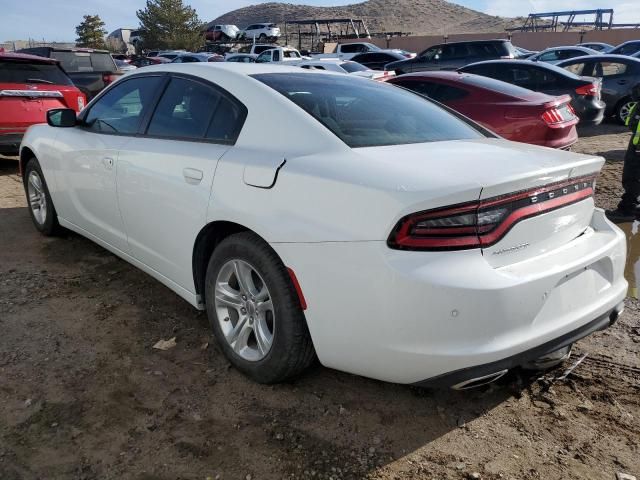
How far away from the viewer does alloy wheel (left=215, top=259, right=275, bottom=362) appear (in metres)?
2.66

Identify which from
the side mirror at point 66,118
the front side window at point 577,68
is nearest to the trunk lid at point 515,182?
the side mirror at point 66,118

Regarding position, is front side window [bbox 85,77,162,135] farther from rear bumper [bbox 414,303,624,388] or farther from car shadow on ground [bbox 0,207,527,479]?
rear bumper [bbox 414,303,624,388]

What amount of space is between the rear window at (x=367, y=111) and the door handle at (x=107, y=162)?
3.94 ft

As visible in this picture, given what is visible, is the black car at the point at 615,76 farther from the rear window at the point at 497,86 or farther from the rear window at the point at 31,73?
the rear window at the point at 31,73

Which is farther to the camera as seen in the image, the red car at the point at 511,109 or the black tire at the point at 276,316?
the red car at the point at 511,109

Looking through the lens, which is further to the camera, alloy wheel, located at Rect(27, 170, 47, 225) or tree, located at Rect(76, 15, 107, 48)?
tree, located at Rect(76, 15, 107, 48)

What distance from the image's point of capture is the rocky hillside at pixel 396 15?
264ft

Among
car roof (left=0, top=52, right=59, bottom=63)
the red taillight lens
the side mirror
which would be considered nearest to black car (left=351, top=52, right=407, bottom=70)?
the red taillight lens

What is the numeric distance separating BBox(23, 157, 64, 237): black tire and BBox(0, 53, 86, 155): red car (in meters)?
2.22

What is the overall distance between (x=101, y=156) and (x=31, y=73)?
4724 millimetres

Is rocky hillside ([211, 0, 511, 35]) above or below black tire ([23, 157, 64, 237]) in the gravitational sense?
above

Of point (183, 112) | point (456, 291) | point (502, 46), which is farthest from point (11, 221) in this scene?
point (502, 46)

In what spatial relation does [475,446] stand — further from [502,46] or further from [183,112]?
[502,46]

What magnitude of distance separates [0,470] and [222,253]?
1.29 metres
